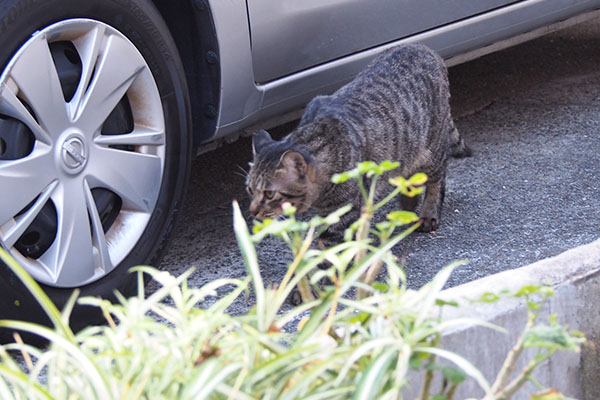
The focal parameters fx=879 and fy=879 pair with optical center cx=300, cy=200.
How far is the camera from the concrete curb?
6.89 feet

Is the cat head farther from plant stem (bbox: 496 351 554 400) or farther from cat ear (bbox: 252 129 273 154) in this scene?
plant stem (bbox: 496 351 554 400)

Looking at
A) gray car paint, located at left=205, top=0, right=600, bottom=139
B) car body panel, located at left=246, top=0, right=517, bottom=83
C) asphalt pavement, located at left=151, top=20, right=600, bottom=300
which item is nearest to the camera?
gray car paint, located at left=205, top=0, right=600, bottom=139

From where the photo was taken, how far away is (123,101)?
331cm

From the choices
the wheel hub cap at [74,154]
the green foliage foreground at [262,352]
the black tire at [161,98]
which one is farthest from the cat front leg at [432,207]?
the green foliage foreground at [262,352]

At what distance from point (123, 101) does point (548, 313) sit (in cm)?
180

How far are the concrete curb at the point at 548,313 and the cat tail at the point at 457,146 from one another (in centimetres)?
211

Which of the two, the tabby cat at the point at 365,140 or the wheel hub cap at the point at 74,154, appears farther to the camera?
the tabby cat at the point at 365,140

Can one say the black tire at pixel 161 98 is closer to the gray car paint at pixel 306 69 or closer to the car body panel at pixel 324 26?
the gray car paint at pixel 306 69

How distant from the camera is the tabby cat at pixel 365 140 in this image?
367cm

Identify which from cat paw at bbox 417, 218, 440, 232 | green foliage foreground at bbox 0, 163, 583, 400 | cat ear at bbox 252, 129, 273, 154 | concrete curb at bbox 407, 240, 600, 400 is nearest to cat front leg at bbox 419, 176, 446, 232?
cat paw at bbox 417, 218, 440, 232

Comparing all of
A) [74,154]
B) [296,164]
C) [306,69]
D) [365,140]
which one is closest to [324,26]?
[306,69]

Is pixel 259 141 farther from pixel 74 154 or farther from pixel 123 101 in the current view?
pixel 74 154

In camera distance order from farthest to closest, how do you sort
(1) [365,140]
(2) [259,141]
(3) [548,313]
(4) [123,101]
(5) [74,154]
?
(1) [365,140]
(2) [259,141]
(4) [123,101]
(5) [74,154]
(3) [548,313]

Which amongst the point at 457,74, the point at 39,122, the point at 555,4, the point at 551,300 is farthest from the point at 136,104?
the point at 457,74
